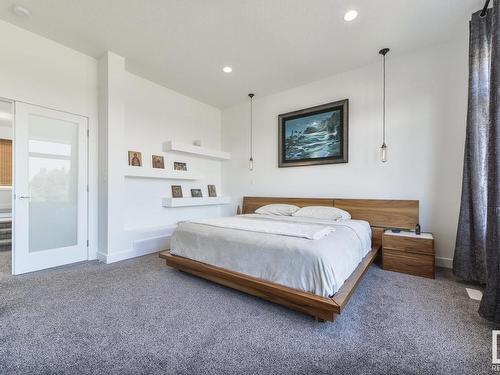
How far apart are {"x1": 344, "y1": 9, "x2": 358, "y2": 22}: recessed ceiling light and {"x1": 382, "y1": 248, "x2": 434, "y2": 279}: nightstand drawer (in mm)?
2792

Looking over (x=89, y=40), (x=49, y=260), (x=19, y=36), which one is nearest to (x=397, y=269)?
(x=49, y=260)

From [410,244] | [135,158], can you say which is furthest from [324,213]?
[135,158]

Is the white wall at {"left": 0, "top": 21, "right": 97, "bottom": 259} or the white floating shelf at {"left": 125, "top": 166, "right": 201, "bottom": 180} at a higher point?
the white wall at {"left": 0, "top": 21, "right": 97, "bottom": 259}

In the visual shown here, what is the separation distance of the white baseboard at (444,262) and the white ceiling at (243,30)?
2.88 m

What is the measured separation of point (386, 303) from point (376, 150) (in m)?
2.26

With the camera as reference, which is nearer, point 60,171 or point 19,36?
point 19,36

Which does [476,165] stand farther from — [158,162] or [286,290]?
[158,162]

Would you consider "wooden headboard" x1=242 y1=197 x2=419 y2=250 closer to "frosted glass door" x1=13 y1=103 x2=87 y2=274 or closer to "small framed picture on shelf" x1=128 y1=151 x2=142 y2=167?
"small framed picture on shelf" x1=128 y1=151 x2=142 y2=167

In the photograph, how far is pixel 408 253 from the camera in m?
2.76

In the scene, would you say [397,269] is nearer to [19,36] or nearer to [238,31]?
[238,31]

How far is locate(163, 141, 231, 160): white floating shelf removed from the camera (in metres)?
4.19

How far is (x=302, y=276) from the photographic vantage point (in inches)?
71.7

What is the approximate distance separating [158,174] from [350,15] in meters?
3.51

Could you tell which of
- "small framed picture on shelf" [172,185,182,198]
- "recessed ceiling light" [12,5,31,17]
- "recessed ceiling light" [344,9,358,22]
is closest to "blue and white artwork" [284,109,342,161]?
"recessed ceiling light" [344,9,358,22]
